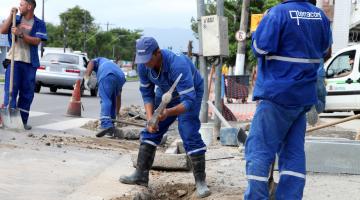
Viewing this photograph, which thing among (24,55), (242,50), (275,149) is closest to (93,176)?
(275,149)

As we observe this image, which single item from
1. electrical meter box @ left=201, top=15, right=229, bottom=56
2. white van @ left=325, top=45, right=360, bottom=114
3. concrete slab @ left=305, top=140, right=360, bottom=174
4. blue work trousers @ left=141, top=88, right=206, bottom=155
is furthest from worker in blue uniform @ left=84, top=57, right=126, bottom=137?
white van @ left=325, top=45, right=360, bottom=114

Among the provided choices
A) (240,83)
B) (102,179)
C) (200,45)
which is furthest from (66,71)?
(102,179)

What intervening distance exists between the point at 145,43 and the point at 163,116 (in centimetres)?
65

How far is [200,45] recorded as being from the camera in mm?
10023

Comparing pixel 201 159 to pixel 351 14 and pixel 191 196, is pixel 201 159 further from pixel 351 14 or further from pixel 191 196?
pixel 351 14

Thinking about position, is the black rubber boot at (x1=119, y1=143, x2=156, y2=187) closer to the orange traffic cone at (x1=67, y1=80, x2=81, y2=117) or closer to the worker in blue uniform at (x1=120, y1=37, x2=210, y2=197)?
the worker in blue uniform at (x1=120, y1=37, x2=210, y2=197)

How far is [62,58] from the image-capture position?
22156 millimetres

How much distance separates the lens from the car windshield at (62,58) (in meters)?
21.9

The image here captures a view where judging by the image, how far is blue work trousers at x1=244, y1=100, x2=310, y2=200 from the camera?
4383 mm

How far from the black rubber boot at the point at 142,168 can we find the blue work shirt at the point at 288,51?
174cm

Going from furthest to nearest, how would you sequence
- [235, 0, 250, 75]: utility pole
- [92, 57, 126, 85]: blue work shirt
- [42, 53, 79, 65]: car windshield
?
[42, 53, 79, 65]: car windshield < [235, 0, 250, 75]: utility pole < [92, 57, 126, 85]: blue work shirt

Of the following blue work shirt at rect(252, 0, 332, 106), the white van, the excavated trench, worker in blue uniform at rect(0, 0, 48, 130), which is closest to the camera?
blue work shirt at rect(252, 0, 332, 106)

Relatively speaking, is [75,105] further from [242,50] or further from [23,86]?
[242,50]

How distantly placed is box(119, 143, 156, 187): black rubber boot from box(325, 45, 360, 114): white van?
1095 cm
